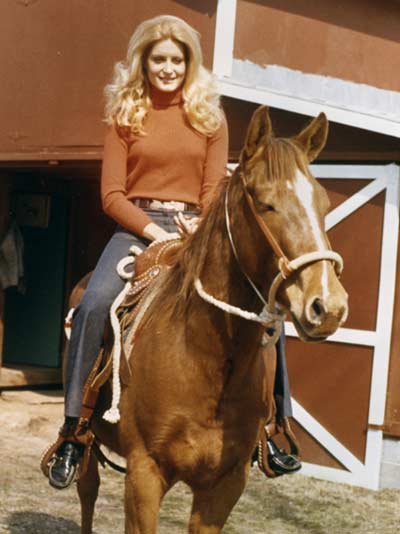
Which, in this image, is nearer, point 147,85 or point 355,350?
point 147,85

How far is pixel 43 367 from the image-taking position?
1314cm

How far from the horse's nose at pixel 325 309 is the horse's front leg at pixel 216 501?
115 centimetres

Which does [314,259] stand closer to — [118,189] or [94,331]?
[94,331]

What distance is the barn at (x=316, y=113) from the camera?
9.00 metres

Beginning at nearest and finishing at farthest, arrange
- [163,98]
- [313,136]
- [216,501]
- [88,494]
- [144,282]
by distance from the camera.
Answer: [313,136]
[216,501]
[144,282]
[163,98]
[88,494]

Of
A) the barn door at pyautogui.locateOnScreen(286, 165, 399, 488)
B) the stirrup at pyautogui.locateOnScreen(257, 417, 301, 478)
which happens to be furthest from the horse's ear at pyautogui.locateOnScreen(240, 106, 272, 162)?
the barn door at pyautogui.locateOnScreen(286, 165, 399, 488)

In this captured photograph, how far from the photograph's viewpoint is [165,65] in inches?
197

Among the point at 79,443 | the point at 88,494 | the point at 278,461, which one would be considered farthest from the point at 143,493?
the point at 88,494

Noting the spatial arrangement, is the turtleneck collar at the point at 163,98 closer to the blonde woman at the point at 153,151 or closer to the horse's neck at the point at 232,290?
the blonde woman at the point at 153,151

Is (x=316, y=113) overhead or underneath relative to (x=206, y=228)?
overhead

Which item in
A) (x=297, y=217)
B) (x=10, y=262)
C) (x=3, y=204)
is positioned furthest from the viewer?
(x=10, y=262)

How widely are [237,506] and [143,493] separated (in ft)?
13.0

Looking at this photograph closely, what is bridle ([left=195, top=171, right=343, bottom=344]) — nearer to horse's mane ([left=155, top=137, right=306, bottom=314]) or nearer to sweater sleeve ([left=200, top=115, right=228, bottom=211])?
horse's mane ([left=155, top=137, right=306, bottom=314])

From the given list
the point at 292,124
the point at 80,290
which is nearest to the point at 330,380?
the point at 292,124
